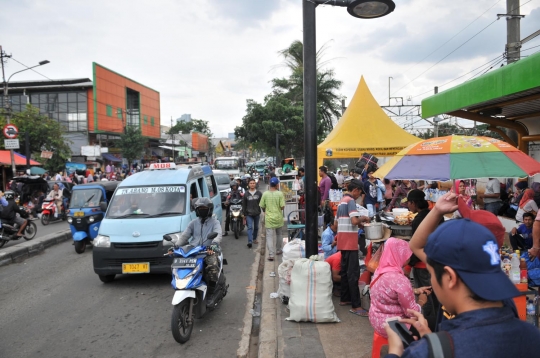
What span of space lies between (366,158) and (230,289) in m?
5.94

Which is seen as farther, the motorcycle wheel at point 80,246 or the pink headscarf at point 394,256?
the motorcycle wheel at point 80,246

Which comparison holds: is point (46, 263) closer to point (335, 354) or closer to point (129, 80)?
point (335, 354)

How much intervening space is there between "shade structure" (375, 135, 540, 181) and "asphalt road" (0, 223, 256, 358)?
9.87 feet

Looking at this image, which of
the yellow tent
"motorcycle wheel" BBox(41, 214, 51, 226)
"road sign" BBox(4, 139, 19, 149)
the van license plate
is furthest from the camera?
"road sign" BBox(4, 139, 19, 149)

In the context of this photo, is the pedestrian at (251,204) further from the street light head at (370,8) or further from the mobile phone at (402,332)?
the mobile phone at (402,332)

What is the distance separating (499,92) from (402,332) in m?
5.66

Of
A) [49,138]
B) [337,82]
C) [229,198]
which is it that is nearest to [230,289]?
[229,198]

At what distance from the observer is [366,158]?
11438mm

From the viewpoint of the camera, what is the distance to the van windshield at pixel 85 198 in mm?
11297

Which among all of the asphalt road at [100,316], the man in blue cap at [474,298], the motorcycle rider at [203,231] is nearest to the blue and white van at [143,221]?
the motorcycle rider at [203,231]

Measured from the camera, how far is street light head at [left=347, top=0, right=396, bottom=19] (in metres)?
4.95

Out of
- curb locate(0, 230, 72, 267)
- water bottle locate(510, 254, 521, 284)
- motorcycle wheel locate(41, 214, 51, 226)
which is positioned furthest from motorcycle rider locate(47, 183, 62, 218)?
water bottle locate(510, 254, 521, 284)

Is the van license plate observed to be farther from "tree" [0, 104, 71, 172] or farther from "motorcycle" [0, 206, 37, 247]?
"tree" [0, 104, 71, 172]

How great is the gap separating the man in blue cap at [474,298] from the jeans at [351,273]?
4.08 metres
